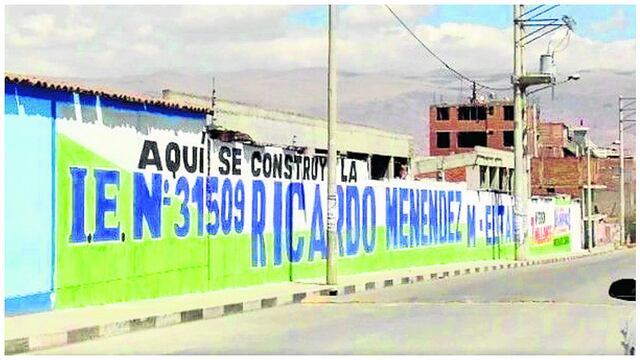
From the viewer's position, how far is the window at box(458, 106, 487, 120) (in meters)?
117

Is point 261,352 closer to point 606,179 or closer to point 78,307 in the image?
point 78,307

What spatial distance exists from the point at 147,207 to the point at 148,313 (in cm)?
324

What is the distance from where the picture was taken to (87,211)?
1755cm

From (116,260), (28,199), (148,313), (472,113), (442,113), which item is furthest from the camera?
(442,113)

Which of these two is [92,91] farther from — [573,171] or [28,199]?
[573,171]

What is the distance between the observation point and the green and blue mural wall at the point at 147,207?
16141 millimetres

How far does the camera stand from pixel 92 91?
1759 centimetres

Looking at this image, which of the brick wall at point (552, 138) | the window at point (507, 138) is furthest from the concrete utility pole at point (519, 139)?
the brick wall at point (552, 138)

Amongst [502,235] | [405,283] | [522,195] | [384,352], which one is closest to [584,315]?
[384,352]

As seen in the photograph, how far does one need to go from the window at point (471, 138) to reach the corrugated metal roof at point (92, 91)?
9718cm

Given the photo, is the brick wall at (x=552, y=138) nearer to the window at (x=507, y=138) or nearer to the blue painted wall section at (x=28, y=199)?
the window at (x=507, y=138)

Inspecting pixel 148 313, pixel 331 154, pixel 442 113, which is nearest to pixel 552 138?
pixel 442 113

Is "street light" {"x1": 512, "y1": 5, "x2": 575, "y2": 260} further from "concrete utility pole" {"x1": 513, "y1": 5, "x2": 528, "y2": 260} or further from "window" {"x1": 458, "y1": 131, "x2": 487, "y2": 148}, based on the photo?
"window" {"x1": 458, "y1": 131, "x2": 487, "y2": 148}

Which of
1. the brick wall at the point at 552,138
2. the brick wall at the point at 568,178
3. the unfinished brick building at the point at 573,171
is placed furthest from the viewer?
the brick wall at the point at 552,138
